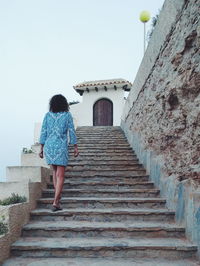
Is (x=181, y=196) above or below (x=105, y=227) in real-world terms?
above

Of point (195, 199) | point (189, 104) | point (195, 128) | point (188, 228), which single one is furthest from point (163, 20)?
point (188, 228)

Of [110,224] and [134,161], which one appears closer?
[110,224]

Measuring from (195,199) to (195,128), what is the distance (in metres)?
0.66

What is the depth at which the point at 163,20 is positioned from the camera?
10.8ft

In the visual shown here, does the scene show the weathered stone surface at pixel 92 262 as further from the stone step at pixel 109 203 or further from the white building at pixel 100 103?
the white building at pixel 100 103

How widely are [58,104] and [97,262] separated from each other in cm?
201

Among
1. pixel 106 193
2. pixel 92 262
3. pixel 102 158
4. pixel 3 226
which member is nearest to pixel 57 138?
pixel 106 193

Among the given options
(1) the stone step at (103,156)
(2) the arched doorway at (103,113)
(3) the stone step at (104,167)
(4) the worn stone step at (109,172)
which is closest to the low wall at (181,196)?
(4) the worn stone step at (109,172)

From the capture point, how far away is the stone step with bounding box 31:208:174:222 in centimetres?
293

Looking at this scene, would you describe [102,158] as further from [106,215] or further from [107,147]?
[106,215]

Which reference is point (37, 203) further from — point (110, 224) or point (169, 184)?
point (169, 184)

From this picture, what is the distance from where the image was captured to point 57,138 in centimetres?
326

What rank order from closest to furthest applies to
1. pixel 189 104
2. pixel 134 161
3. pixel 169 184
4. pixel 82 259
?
pixel 82 259 → pixel 189 104 → pixel 169 184 → pixel 134 161

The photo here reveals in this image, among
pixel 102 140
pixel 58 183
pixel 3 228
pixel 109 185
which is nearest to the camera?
pixel 3 228
